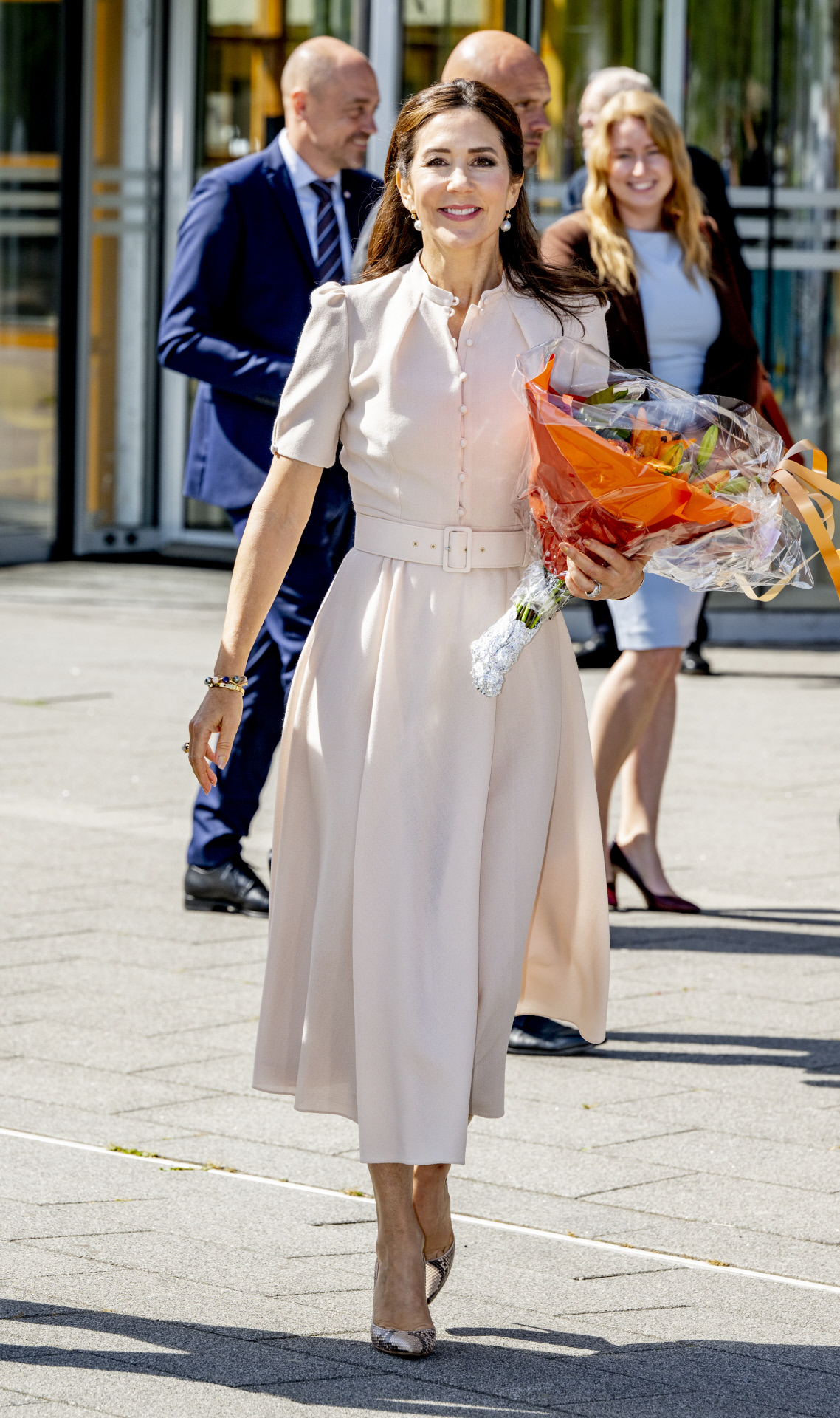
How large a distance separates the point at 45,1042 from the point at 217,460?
1948mm

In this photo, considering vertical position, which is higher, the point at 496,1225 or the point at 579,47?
the point at 579,47

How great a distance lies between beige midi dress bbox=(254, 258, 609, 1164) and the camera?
11.6 ft

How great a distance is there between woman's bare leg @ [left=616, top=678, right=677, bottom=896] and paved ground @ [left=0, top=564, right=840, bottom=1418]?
0.17 m

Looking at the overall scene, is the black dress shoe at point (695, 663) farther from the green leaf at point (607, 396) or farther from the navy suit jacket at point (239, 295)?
the green leaf at point (607, 396)

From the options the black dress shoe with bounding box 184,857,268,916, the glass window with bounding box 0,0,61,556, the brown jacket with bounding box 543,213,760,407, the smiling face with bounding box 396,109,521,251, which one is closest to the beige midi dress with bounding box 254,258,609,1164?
the smiling face with bounding box 396,109,521,251

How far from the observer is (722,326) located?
253 inches

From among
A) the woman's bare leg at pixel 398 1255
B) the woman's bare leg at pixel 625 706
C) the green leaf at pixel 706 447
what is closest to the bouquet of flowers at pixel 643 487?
the green leaf at pixel 706 447

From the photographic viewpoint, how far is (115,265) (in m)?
15.8

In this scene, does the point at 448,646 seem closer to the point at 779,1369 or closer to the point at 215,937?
the point at 779,1369

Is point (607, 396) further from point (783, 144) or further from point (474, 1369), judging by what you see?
point (783, 144)

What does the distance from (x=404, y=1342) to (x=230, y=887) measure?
304 centimetres

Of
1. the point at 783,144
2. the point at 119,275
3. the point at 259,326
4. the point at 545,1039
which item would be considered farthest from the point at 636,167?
the point at 119,275

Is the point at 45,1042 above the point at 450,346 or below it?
below

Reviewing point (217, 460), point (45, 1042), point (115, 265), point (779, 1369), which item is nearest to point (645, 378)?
point (779, 1369)
